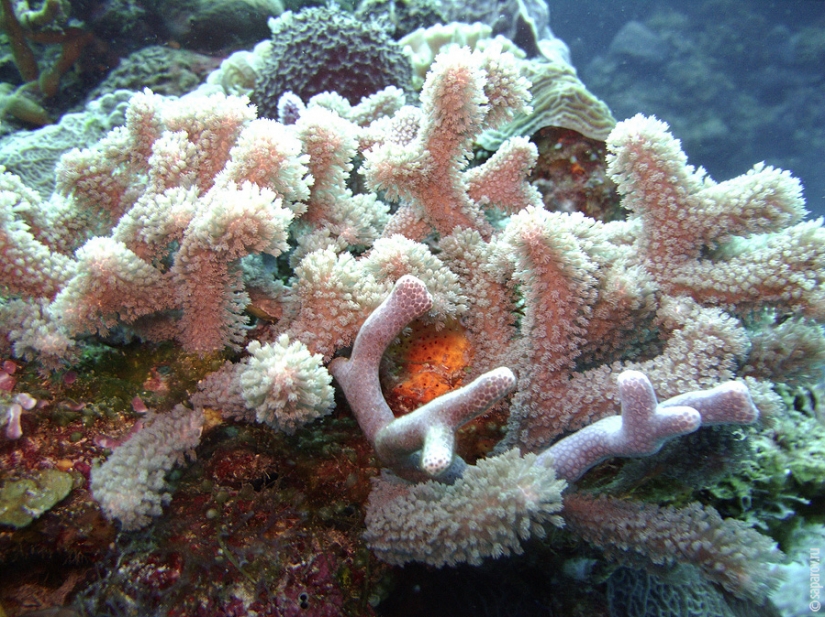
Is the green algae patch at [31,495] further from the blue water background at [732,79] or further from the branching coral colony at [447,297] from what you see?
the blue water background at [732,79]

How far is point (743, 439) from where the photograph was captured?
167 cm

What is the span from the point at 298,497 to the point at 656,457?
136 centimetres

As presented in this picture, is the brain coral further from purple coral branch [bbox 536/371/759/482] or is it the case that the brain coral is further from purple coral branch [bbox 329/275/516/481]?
purple coral branch [bbox 536/371/759/482]

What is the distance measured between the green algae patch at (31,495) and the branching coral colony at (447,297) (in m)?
0.18

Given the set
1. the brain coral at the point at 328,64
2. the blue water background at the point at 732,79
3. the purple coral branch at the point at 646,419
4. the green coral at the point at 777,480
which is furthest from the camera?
the blue water background at the point at 732,79

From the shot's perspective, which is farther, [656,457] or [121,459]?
[656,457]

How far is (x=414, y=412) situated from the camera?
4.80ft

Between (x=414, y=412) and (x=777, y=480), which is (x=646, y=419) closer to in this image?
(x=414, y=412)

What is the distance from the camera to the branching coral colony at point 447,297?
1391 mm

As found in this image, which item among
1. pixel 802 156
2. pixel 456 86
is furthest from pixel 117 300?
pixel 802 156

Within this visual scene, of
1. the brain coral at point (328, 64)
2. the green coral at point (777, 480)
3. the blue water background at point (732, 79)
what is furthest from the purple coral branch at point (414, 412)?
the blue water background at point (732, 79)

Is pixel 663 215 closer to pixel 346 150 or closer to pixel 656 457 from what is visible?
pixel 656 457

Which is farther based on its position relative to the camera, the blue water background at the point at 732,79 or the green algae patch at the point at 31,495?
the blue water background at the point at 732,79

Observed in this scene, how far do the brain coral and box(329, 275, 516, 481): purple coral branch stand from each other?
2.77m
